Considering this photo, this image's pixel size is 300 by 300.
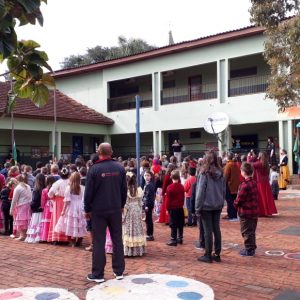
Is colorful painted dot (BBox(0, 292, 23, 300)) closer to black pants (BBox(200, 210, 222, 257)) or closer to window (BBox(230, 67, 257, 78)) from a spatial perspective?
black pants (BBox(200, 210, 222, 257))

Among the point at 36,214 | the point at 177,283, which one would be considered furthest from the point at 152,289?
the point at 36,214

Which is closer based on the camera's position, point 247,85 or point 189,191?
point 189,191

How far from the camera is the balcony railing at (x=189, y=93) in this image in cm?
2483

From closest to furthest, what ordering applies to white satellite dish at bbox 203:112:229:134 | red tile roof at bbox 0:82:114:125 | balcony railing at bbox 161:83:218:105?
white satellite dish at bbox 203:112:229:134 → red tile roof at bbox 0:82:114:125 → balcony railing at bbox 161:83:218:105

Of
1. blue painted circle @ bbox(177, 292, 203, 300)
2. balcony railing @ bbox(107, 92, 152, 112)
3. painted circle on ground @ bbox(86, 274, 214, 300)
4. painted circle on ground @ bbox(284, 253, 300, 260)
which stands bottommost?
blue painted circle @ bbox(177, 292, 203, 300)

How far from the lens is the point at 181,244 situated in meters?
8.55

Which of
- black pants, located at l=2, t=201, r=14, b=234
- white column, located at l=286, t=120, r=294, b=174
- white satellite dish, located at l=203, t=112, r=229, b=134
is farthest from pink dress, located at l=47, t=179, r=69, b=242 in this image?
white column, located at l=286, t=120, r=294, b=174

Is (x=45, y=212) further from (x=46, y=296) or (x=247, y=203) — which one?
(x=247, y=203)

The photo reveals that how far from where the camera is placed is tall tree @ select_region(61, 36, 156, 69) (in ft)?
145

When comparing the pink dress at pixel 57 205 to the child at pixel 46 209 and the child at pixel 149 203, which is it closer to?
the child at pixel 46 209

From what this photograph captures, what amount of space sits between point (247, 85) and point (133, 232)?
1694 centimetres

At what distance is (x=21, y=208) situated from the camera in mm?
9602

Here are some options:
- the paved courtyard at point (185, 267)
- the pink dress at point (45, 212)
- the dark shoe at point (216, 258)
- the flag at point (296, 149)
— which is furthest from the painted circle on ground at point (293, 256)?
the flag at point (296, 149)

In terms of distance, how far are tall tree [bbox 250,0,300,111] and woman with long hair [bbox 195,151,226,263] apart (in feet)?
20.4
